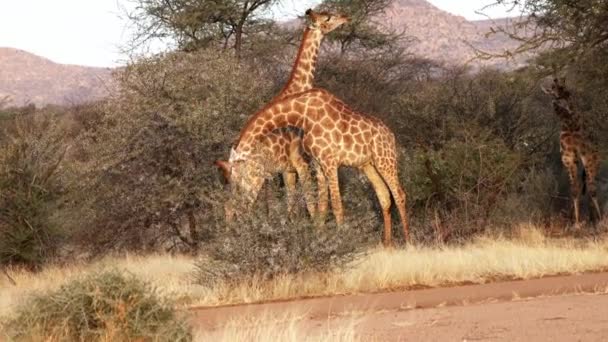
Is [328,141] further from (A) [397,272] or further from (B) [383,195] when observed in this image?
(A) [397,272]

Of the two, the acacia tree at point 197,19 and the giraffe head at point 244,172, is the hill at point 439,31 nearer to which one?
the acacia tree at point 197,19

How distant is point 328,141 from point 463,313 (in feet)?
19.6

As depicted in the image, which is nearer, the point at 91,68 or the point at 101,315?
the point at 101,315

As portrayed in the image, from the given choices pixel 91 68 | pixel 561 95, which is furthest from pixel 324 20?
pixel 91 68

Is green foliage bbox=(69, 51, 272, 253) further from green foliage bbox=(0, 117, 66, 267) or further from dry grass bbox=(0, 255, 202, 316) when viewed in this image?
dry grass bbox=(0, 255, 202, 316)

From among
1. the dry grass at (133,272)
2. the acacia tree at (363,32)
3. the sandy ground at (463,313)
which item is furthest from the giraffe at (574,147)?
the acacia tree at (363,32)

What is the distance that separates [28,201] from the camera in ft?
54.3

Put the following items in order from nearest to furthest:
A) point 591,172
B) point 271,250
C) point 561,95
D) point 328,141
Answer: point 271,250 < point 328,141 < point 591,172 < point 561,95

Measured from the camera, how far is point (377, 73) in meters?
26.9

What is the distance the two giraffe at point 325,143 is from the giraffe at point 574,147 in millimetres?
3871

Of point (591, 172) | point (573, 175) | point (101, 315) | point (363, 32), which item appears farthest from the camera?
point (363, 32)

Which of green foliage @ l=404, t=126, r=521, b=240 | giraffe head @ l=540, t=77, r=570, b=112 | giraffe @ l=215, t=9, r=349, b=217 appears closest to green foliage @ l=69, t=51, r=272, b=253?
giraffe @ l=215, t=9, r=349, b=217

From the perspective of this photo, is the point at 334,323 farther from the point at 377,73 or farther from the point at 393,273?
the point at 377,73

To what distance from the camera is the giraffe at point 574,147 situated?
17391 millimetres
